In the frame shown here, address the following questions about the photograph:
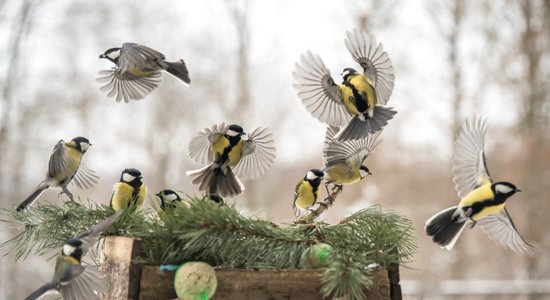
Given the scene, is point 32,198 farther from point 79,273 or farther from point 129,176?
point 79,273

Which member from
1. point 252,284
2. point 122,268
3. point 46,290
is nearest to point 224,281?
point 252,284

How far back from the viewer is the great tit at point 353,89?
3.56 ft

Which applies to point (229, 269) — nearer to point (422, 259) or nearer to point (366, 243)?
point (366, 243)

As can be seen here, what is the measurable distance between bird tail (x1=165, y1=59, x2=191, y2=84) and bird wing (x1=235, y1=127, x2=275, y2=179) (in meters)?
0.16

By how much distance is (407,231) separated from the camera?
3.54 ft

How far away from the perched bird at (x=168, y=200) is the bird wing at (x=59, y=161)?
23cm

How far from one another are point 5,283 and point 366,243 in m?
5.23

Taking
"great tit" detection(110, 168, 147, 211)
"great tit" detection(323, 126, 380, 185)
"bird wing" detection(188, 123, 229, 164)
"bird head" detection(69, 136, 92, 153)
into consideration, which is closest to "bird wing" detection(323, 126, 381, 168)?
"great tit" detection(323, 126, 380, 185)

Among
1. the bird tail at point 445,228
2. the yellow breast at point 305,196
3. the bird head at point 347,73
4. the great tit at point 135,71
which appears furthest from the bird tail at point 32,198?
the bird tail at point 445,228

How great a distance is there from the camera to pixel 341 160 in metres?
1.19

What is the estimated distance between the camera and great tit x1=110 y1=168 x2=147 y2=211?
112 centimetres

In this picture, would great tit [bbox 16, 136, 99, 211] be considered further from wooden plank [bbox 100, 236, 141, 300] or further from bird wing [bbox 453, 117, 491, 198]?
bird wing [bbox 453, 117, 491, 198]

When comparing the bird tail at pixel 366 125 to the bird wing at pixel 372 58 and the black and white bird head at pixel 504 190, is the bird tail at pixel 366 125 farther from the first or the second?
the black and white bird head at pixel 504 190

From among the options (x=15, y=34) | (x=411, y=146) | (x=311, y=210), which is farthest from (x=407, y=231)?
(x=411, y=146)
